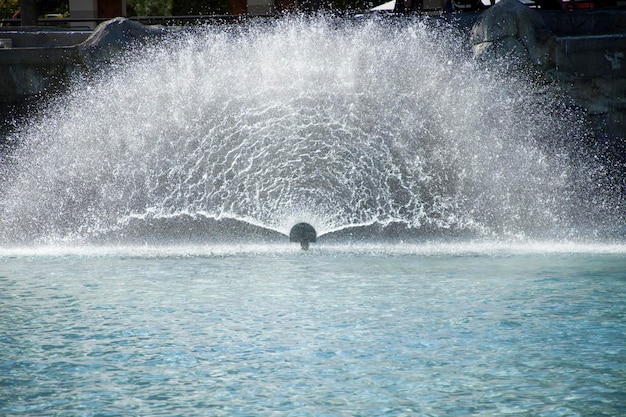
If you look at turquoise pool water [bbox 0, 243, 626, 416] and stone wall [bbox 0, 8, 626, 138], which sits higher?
stone wall [bbox 0, 8, 626, 138]

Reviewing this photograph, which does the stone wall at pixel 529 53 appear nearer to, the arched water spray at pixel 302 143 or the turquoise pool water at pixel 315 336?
the arched water spray at pixel 302 143

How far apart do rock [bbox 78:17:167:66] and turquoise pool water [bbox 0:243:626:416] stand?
6359 mm

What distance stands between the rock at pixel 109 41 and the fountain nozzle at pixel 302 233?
19.1 ft

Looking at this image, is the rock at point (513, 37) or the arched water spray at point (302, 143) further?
the rock at point (513, 37)

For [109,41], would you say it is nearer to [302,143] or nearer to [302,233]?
[302,143]

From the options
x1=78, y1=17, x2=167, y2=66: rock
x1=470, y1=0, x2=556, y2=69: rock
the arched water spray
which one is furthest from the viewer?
x1=78, y1=17, x2=167, y2=66: rock

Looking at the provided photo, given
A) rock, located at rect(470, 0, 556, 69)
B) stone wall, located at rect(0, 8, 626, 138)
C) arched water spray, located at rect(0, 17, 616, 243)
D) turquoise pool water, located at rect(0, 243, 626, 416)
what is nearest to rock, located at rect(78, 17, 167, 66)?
stone wall, located at rect(0, 8, 626, 138)

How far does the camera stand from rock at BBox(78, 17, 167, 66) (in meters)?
17.0

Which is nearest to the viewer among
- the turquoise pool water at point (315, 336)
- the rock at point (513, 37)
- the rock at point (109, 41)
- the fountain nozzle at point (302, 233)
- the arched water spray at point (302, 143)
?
the turquoise pool water at point (315, 336)

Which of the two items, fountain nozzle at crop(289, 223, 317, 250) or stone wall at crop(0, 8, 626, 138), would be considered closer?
fountain nozzle at crop(289, 223, 317, 250)

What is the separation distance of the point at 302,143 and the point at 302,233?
334cm

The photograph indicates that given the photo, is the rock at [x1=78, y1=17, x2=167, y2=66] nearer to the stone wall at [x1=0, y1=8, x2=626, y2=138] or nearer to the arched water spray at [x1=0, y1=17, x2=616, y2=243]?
the stone wall at [x1=0, y1=8, x2=626, y2=138]

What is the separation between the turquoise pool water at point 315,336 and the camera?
19.0 feet

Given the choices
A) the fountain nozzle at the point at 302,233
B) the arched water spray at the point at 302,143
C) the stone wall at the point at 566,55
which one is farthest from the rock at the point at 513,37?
the fountain nozzle at the point at 302,233
